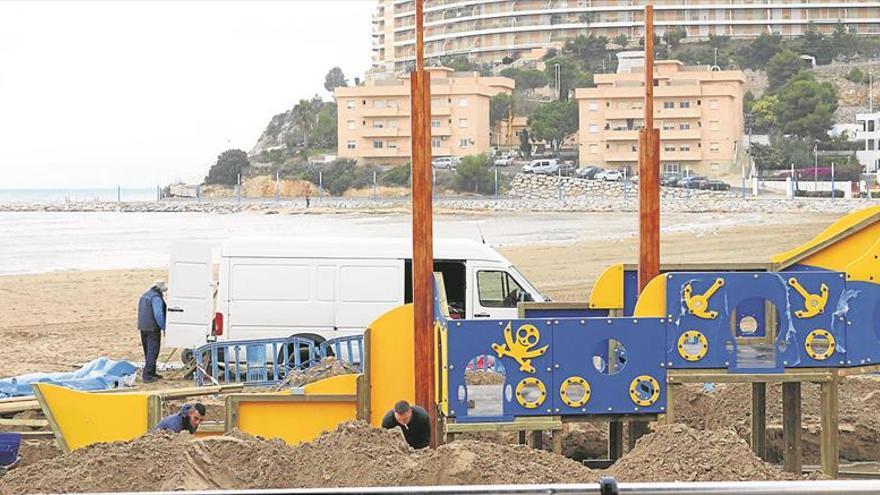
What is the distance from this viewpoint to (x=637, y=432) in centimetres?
1138

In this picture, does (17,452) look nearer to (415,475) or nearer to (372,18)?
(415,475)

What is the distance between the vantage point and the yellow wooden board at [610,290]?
12.9 metres

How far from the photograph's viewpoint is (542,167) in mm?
101562

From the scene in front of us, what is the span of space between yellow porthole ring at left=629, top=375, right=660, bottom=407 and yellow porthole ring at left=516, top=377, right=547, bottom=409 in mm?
676

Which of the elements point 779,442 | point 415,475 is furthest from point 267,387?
point 415,475

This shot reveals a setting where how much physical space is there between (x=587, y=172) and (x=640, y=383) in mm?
88808

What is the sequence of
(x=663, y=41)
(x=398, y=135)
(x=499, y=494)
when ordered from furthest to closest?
(x=663, y=41), (x=398, y=135), (x=499, y=494)

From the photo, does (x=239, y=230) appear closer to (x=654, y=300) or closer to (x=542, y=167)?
(x=542, y=167)

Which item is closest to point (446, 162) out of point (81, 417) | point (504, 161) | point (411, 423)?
point (504, 161)

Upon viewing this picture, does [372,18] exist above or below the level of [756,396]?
above

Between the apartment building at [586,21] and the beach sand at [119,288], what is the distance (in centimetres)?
10169

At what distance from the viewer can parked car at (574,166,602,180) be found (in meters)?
97.1

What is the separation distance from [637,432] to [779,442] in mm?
2297

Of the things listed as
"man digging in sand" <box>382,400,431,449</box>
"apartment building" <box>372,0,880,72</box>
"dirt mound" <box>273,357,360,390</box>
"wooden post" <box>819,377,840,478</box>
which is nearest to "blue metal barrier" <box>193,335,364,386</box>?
"dirt mound" <box>273,357,360,390</box>
